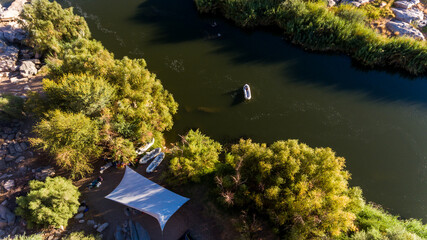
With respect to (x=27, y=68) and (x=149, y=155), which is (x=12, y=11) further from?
(x=149, y=155)

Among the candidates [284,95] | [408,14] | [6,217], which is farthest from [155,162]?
[408,14]

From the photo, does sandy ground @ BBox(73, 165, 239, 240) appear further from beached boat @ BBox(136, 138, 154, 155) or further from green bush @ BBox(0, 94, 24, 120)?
green bush @ BBox(0, 94, 24, 120)

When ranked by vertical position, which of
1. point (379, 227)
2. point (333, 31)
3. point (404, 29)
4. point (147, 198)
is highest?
point (404, 29)

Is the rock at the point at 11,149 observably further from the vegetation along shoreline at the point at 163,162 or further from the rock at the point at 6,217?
the rock at the point at 6,217

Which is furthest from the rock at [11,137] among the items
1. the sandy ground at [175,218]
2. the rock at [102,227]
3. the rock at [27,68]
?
the rock at [102,227]

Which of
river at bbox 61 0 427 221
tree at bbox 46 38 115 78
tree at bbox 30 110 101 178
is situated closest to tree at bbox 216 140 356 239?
river at bbox 61 0 427 221

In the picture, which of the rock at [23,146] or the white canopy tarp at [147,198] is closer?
the white canopy tarp at [147,198]

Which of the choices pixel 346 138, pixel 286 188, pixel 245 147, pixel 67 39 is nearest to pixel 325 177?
pixel 286 188
